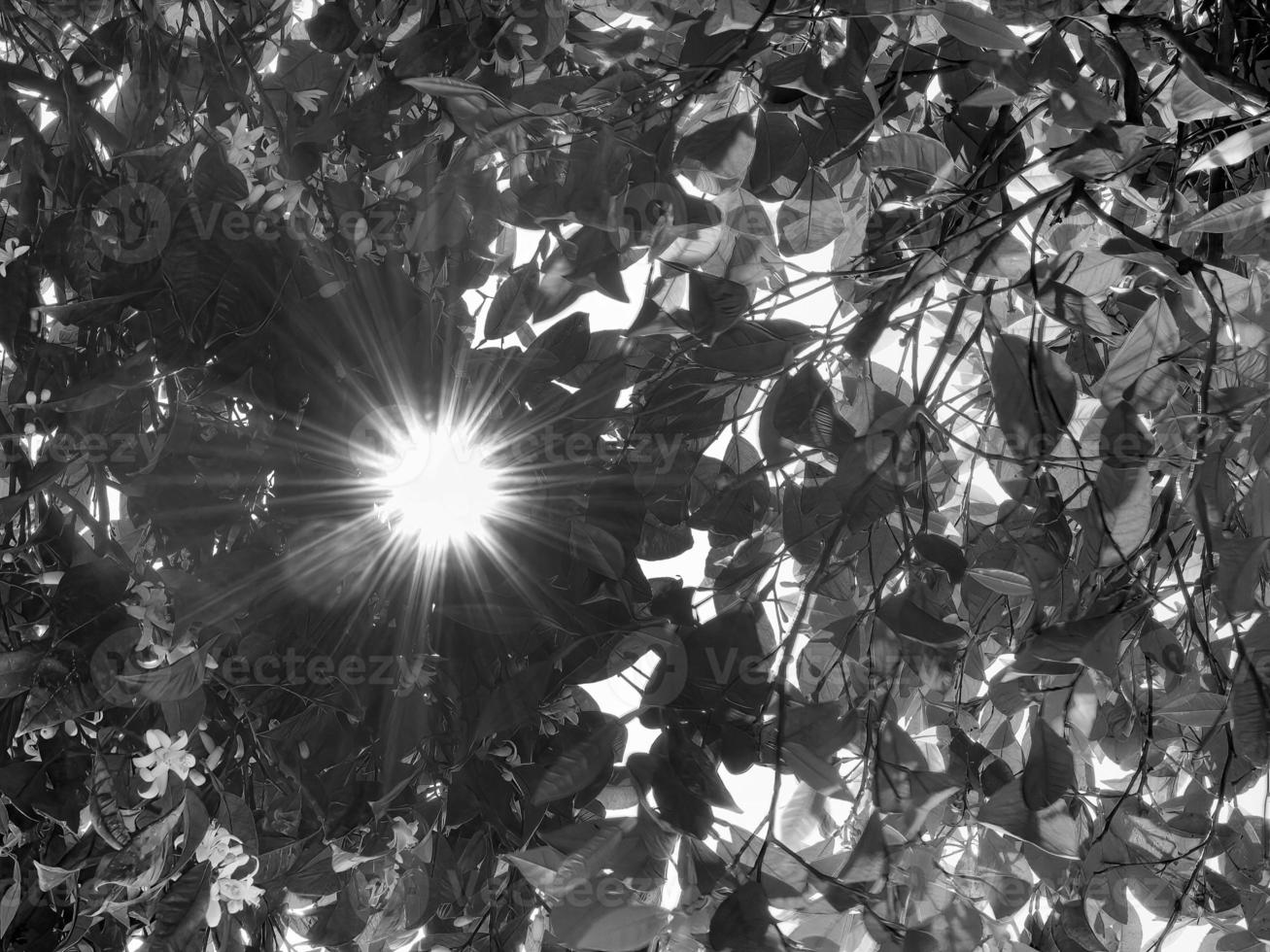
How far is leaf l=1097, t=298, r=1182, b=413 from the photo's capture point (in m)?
0.59

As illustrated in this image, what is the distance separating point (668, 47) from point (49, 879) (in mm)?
761

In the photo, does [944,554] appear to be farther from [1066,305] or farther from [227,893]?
[227,893]

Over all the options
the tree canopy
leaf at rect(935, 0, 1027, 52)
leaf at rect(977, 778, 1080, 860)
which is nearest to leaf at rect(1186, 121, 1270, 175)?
the tree canopy

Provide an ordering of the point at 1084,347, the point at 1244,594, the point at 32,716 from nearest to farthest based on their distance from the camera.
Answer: the point at 1244,594 → the point at 32,716 → the point at 1084,347

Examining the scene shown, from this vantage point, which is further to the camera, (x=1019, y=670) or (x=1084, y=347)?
(x=1084, y=347)

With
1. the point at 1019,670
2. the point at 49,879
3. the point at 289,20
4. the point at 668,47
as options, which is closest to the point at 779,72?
the point at 668,47

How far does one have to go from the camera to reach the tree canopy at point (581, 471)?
578 millimetres

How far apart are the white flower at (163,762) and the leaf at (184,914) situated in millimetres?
60

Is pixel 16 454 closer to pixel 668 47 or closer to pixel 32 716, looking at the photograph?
pixel 32 716

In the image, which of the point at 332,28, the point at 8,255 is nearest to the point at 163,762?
the point at 8,255

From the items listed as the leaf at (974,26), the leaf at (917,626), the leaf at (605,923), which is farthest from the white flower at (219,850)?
the leaf at (974,26)

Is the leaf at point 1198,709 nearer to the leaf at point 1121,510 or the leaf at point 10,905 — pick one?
the leaf at point 1121,510

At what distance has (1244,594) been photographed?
50 centimetres

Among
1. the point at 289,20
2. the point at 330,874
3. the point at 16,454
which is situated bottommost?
the point at 330,874
